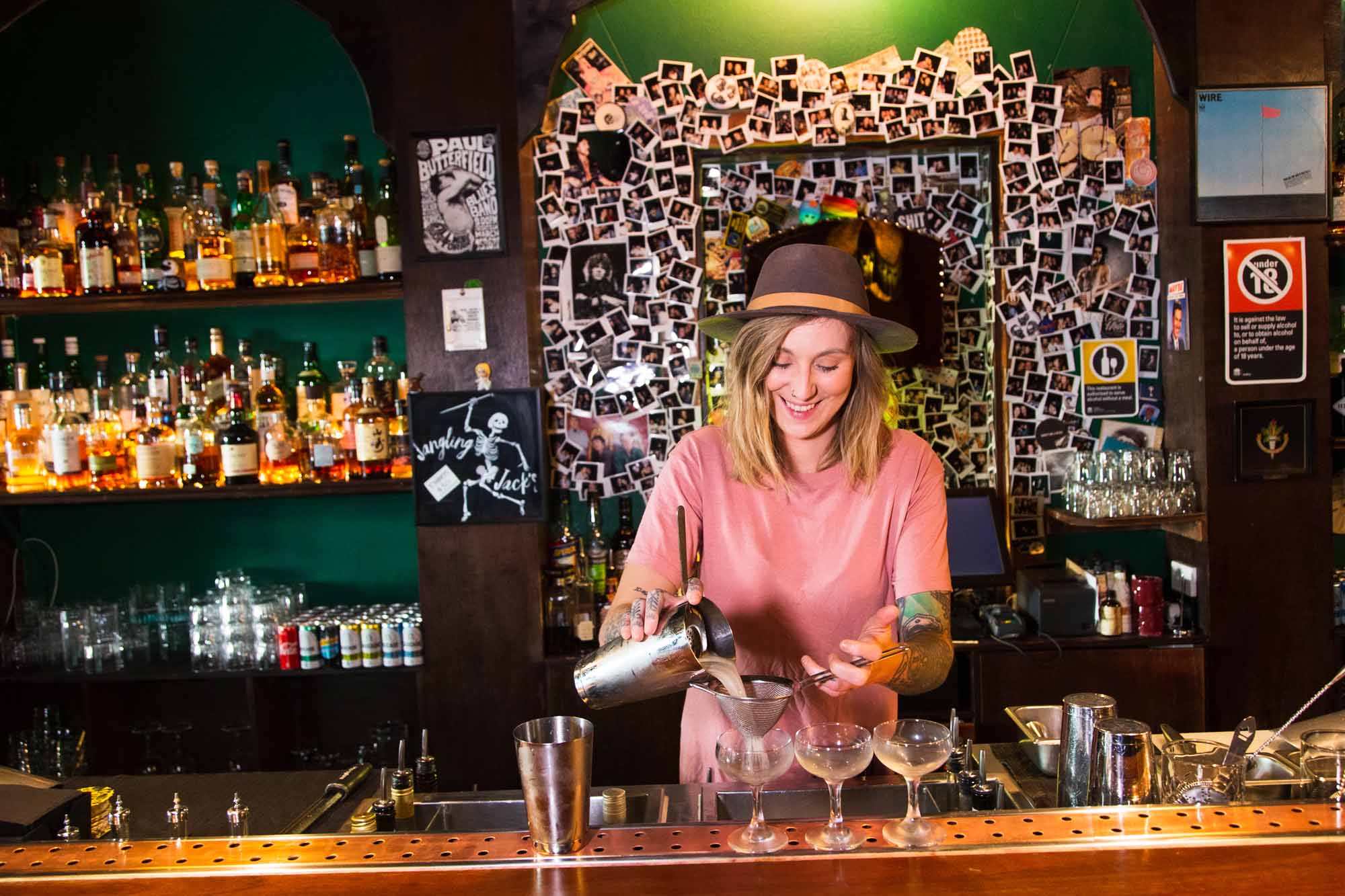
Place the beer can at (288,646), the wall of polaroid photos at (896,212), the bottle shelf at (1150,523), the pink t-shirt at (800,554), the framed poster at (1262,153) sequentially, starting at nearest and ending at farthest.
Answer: the pink t-shirt at (800,554)
the framed poster at (1262,153)
the bottle shelf at (1150,523)
the beer can at (288,646)
the wall of polaroid photos at (896,212)

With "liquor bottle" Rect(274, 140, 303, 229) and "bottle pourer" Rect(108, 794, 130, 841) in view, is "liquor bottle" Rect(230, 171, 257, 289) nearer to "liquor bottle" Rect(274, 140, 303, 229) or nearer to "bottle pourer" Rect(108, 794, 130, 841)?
"liquor bottle" Rect(274, 140, 303, 229)

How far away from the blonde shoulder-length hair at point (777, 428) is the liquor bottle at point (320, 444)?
178cm

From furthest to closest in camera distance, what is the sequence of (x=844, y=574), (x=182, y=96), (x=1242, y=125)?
(x=182, y=96)
(x=1242, y=125)
(x=844, y=574)

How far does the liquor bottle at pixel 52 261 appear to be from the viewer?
11.0 ft

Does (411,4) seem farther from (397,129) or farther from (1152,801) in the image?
(1152,801)

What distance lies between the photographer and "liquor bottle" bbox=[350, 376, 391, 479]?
331 cm

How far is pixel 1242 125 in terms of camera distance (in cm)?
308

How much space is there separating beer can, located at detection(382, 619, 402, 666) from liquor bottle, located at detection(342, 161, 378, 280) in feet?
3.58

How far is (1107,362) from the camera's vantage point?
356cm

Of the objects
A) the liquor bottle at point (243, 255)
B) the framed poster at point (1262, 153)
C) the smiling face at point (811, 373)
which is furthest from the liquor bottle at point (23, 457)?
the framed poster at point (1262, 153)

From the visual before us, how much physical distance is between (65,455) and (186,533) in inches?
21.7

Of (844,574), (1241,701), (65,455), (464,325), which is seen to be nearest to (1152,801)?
(844,574)

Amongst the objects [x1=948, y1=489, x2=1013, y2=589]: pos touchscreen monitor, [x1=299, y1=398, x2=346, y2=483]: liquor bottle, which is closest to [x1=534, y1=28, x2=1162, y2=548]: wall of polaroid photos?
[x1=948, y1=489, x2=1013, y2=589]: pos touchscreen monitor

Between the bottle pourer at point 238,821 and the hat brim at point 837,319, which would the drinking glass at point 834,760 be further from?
the bottle pourer at point 238,821
